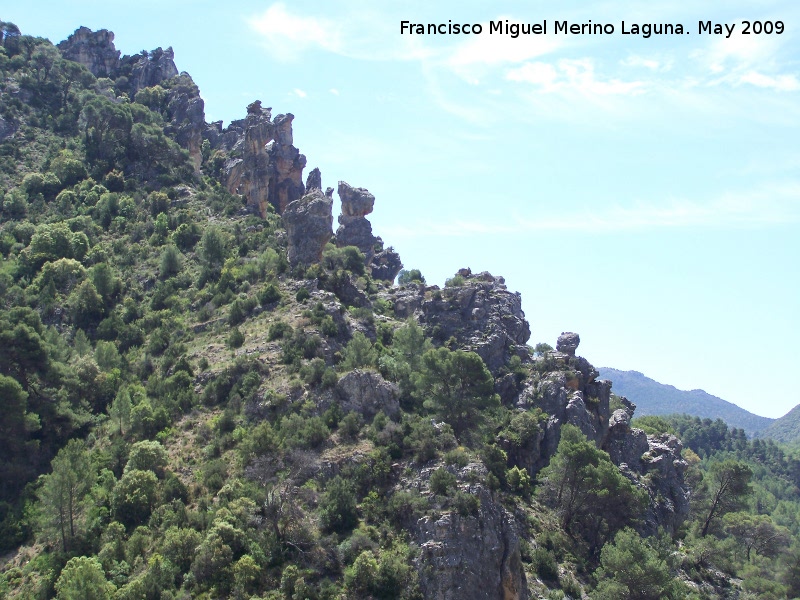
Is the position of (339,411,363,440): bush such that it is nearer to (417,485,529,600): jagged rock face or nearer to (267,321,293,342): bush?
(417,485,529,600): jagged rock face

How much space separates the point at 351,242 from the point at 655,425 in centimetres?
5750

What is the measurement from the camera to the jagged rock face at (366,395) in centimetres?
6525

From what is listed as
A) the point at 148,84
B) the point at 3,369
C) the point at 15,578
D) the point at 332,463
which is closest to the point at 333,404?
the point at 332,463

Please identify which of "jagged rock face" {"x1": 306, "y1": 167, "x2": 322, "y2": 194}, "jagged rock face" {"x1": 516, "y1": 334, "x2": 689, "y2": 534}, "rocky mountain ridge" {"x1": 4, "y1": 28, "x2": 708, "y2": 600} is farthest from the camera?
"jagged rock face" {"x1": 306, "y1": 167, "x2": 322, "y2": 194}

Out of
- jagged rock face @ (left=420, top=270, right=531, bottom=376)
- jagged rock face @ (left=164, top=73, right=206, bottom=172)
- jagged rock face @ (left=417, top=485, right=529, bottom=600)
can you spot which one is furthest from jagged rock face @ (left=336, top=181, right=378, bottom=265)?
jagged rock face @ (left=417, top=485, right=529, bottom=600)

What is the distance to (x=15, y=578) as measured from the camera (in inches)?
2062

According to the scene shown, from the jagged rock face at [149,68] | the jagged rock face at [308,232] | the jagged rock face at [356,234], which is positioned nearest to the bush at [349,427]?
the jagged rock face at [308,232]

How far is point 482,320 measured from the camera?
3679 inches

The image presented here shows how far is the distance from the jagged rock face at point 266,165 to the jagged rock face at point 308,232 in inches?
890

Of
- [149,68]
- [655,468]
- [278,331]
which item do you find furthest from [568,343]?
[149,68]

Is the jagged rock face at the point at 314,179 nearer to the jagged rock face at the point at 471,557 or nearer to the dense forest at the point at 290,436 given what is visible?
the dense forest at the point at 290,436

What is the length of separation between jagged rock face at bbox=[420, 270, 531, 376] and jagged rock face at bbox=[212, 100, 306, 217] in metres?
33.5

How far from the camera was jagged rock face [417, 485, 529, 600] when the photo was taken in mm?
49812

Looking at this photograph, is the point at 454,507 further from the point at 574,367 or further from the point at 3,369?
the point at 3,369
